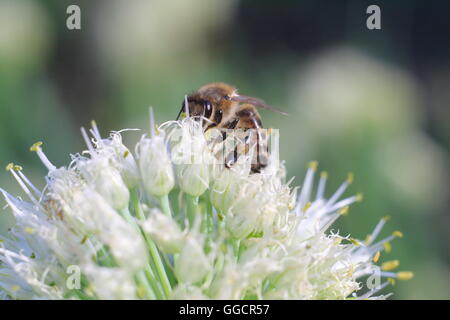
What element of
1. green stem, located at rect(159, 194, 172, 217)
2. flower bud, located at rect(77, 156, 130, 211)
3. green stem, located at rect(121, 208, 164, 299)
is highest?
flower bud, located at rect(77, 156, 130, 211)

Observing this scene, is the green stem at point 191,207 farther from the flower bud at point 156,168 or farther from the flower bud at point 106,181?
the flower bud at point 106,181

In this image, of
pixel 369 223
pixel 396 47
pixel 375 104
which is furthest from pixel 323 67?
pixel 369 223

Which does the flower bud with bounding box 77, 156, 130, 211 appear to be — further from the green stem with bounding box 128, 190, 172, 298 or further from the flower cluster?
the green stem with bounding box 128, 190, 172, 298

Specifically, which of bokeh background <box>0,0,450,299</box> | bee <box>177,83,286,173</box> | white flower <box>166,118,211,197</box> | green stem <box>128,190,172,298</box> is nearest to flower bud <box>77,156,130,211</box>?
green stem <box>128,190,172,298</box>

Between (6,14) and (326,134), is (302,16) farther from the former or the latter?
A: (6,14)

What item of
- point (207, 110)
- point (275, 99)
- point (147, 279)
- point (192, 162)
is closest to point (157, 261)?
point (147, 279)

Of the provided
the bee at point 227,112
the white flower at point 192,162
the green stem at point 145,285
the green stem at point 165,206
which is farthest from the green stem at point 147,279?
the bee at point 227,112
